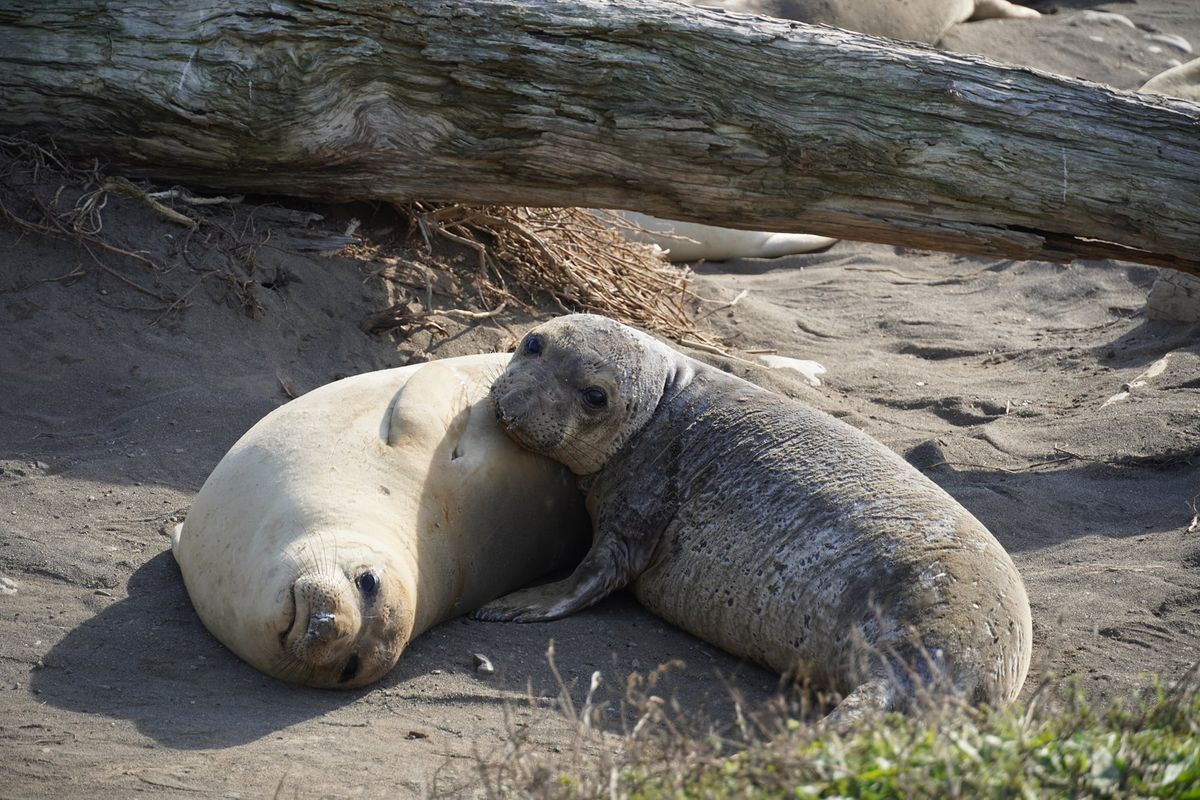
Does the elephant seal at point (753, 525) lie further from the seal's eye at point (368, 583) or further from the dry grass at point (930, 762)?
the dry grass at point (930, 762)

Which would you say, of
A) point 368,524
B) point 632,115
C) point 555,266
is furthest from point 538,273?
point 368,524

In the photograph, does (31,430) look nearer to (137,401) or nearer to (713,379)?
(137,401)

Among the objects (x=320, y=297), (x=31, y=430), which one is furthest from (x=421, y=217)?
(x=31, y=430)

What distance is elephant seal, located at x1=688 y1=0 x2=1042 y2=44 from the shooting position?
37.7 feet

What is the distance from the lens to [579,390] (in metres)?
4.54

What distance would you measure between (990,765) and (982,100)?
3.98 meters

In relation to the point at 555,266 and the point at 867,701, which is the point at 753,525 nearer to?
the point at 867,701

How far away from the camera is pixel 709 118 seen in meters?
5.64

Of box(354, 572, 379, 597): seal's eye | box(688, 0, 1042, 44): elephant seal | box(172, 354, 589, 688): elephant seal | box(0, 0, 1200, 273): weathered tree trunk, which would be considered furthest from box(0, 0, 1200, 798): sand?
box(688, 0, 1042, 44): elephant seal

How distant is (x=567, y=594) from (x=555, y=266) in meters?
2.84

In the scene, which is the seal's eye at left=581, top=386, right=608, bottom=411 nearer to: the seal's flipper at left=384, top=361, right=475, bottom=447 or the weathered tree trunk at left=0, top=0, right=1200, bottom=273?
the seal's flipper at left=384, top=361, right=475, bottom=447

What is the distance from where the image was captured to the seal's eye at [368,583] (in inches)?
144

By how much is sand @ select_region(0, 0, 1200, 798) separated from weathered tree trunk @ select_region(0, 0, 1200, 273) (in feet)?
1.78

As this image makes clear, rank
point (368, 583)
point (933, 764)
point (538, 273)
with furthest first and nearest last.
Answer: point (538, 273)
point (368, 583)
point (933, 764)
